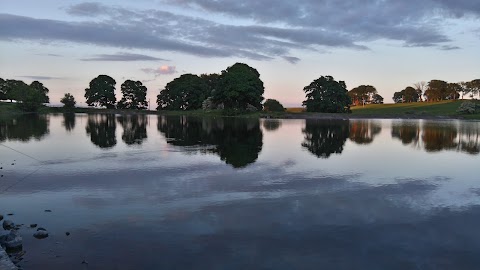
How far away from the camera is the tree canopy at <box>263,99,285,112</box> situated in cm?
15738

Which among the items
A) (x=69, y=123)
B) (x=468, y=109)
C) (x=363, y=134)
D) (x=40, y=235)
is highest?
(x=468, y=109)

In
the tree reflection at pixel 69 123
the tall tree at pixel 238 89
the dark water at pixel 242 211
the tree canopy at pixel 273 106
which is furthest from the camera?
the tree canopy at pixel 273 106

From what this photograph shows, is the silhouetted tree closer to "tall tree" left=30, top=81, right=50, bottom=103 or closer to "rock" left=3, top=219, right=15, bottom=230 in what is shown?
"tall tree" left=30, top=81, right=50, bottom=103

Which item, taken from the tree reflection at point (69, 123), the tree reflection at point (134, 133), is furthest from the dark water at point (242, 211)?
the tree reflection at point (69, 123)

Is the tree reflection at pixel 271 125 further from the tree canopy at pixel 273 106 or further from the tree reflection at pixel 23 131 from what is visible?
the tree canopy at pixel 273 106

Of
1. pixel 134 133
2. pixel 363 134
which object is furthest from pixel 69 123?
pixel 363 134

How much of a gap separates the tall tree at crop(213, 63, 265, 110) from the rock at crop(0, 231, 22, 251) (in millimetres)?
112823

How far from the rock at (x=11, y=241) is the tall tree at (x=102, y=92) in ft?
552

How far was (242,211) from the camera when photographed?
54.5 ft

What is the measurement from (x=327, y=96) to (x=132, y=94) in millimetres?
92127

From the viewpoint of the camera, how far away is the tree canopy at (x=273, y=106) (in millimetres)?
157375

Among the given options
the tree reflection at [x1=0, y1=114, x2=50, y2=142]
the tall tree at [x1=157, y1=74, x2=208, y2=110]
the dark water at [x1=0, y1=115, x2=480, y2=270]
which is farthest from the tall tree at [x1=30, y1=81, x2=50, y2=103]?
the dark water at [x1=0, y1=115, x2=480, y2=270]

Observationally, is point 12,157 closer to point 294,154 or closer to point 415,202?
point 294,154

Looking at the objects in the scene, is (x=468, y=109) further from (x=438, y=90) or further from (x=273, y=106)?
(x=273, y=106)
